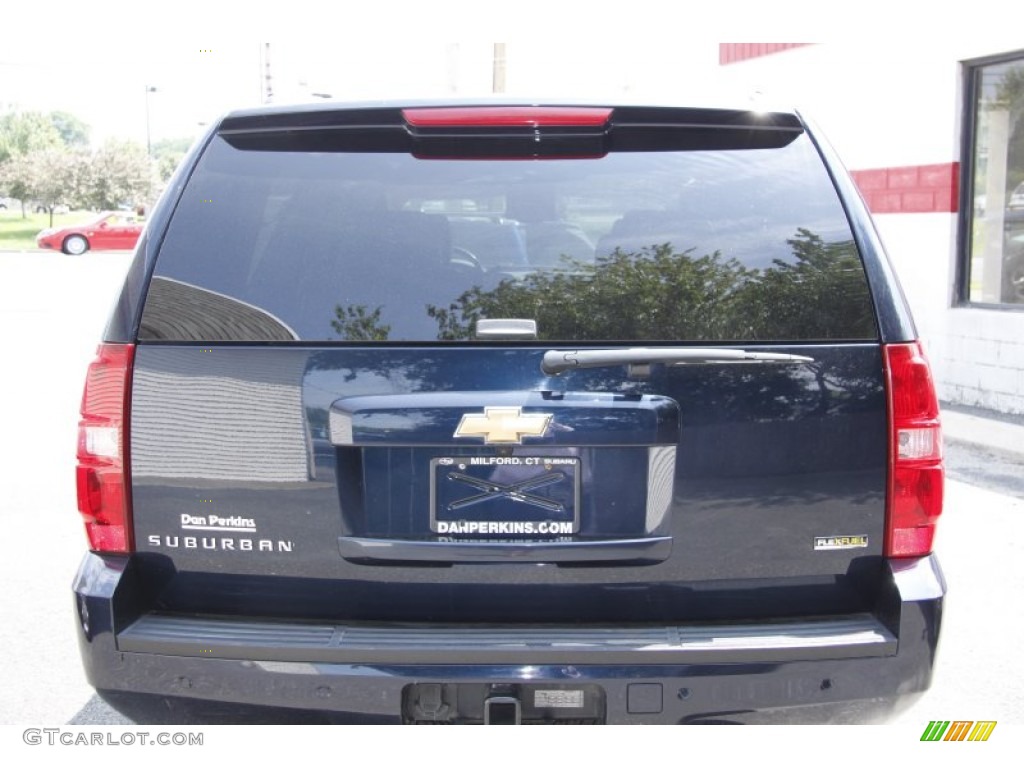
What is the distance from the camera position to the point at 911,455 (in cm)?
244

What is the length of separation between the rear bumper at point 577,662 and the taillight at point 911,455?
4.1 inches

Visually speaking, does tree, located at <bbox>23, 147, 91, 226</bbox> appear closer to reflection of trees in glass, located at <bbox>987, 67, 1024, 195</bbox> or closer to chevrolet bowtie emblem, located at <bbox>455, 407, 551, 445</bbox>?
reflection of trees in glass, located at <bbox>987, 67, 1024, 195</bbox>

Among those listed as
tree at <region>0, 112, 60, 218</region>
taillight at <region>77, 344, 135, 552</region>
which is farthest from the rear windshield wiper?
tree at <region>0, 112, 60, 218</region>

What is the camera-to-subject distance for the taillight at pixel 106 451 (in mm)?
2455

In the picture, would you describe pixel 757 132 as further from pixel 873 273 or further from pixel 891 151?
Result: pixel 891 151

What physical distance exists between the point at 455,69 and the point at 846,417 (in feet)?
62.0

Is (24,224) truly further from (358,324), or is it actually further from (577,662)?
(577,662)

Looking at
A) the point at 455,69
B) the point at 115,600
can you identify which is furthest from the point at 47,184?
the point at 115,600

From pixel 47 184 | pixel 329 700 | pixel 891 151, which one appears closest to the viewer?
pixel 329 700

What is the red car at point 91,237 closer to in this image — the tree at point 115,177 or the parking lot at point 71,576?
the tree at point 115,177

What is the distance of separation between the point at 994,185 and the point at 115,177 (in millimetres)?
55533

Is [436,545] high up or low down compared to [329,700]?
up

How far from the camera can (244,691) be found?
7.86 feet

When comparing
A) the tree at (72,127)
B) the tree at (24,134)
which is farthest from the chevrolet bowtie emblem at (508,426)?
the tree at (72,127)
